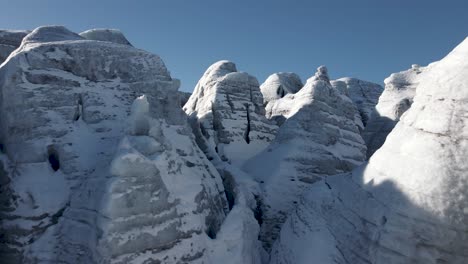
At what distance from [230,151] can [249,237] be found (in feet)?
24.3

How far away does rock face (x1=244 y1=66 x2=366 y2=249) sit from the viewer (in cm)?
1733

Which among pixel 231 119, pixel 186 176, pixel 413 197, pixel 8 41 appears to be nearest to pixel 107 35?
pixel 8 41

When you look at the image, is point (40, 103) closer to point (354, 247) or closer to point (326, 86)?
point (354, 247)

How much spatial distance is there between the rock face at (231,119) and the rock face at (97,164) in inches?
196

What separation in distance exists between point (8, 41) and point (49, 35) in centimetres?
659

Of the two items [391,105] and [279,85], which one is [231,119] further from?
[279,85]

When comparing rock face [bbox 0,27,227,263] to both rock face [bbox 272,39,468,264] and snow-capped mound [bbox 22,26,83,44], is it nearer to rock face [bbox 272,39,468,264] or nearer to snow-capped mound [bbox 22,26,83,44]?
snow-capped mound [bbox 22,26,83,44]

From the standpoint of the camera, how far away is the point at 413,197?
9.65 m

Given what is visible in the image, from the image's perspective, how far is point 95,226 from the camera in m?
10.6

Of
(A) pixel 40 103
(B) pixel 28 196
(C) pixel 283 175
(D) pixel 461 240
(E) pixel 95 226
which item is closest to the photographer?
(D) pixel 461 240

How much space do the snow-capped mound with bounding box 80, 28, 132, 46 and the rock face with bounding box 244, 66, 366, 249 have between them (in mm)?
11257

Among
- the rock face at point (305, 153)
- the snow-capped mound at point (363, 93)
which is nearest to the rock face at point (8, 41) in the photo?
the rock face at point (305, 153)

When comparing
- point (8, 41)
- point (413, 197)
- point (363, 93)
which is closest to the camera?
point (413, 197)

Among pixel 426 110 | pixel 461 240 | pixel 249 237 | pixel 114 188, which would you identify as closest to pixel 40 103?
pixel 114 188
